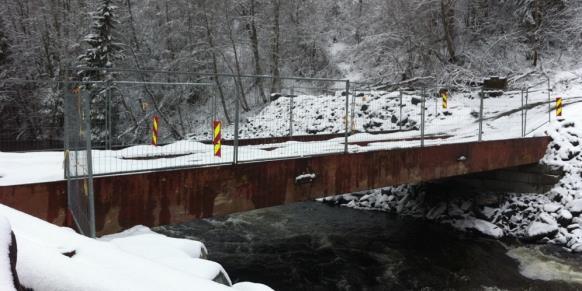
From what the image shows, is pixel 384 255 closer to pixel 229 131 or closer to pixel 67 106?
pixel 229 131

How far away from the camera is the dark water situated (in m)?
9.70

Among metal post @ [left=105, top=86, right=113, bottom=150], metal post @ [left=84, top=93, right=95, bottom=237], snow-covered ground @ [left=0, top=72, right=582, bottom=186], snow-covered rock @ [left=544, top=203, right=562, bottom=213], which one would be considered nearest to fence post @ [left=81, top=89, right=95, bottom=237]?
metal post @ [left=84, top=93, right=95, bottom=237]

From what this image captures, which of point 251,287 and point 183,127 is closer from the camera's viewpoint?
point 251,287

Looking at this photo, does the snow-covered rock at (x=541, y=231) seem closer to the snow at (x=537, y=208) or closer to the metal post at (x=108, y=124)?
the snow at (x=537, y=208)

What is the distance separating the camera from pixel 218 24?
2747cm

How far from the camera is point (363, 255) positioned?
11430 millimetres

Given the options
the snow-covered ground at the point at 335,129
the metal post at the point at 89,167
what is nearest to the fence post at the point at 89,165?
the metal post at the point at 89,167

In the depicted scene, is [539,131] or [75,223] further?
[539,131]

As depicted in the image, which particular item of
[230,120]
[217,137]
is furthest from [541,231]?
[217,137]

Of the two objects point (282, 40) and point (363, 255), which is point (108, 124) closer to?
point (363, 255)

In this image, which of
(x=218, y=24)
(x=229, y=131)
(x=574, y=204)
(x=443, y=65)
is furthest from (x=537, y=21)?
(x=229, y=131)

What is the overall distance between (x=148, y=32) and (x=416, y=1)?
55.7ft

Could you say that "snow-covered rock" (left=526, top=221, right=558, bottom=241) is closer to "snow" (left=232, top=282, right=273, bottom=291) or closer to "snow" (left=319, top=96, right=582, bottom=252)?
"snow" (left=319, top=96, right=582, bottom=252)

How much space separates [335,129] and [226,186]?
1220 cm
